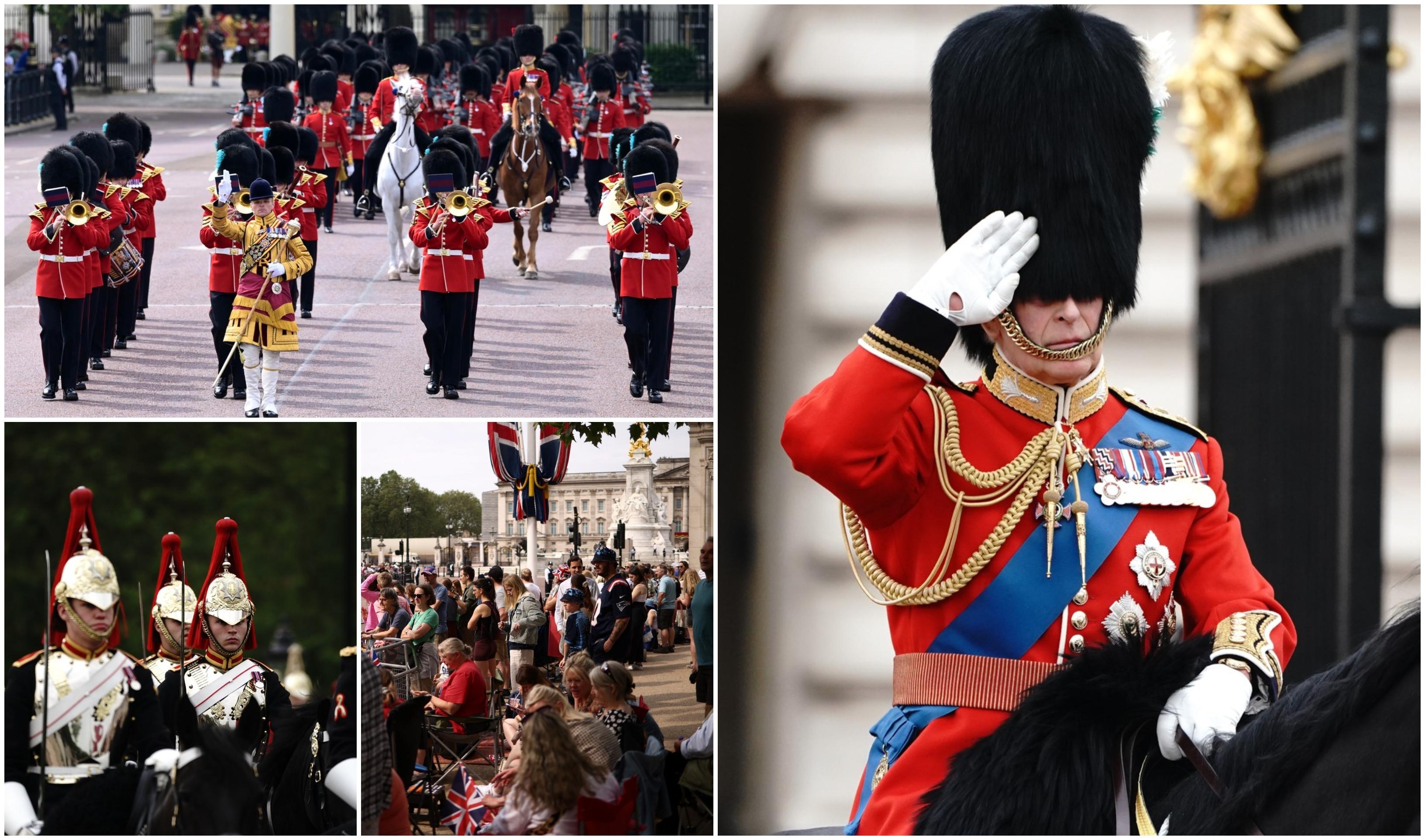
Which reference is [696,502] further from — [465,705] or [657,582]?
[465,705]

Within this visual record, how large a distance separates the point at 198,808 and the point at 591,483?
2.01m

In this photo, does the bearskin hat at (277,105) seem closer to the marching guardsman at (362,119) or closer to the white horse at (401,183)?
the marching guardsman at (362,119)

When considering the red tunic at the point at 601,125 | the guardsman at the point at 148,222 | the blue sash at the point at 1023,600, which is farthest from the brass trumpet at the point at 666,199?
the red tunic at the point at 601,125

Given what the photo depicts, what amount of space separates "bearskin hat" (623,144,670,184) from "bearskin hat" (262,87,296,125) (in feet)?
15.5

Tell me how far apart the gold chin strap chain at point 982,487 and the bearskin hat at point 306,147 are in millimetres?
7266

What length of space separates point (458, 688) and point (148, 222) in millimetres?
3117

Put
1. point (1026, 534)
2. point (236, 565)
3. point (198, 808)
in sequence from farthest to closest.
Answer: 1. point (236, 565)
2. point (198, 808)
3. point (1026, 534)

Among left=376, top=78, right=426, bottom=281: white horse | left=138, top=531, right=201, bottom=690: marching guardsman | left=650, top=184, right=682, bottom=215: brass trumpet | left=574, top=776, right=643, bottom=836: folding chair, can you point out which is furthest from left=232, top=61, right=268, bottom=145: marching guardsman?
left=574, top=776, right=643, bottom=836: folding chair

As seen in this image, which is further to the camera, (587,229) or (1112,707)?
(587,229)

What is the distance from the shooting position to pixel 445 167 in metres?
8.33

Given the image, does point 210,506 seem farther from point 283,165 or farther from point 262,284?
point 283,165

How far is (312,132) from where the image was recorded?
1054 cm

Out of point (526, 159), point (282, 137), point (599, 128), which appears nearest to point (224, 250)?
point (282, 137)

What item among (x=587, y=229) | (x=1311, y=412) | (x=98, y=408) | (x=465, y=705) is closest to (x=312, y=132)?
(x=587, y=229)
